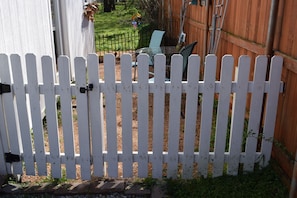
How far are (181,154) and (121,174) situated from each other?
2.28 feet

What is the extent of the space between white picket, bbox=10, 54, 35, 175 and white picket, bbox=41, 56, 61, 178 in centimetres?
19

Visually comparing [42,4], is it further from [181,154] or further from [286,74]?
[286,74]

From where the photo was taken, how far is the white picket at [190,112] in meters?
2.71

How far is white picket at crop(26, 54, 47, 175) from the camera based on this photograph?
8.98 feet

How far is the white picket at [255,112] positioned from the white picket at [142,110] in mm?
924

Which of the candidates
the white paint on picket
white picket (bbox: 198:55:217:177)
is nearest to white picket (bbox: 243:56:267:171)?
white picket (bbox: 198:55:217:177)

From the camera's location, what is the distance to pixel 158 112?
2.89 meters

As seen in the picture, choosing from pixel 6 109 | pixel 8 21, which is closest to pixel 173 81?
pixel 6 109

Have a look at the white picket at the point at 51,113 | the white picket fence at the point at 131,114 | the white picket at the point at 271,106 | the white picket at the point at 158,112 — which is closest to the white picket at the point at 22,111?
the white picket fence at the point at 131,114

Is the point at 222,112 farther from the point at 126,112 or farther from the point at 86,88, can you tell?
the point at 86,88

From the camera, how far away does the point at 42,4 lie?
480cm

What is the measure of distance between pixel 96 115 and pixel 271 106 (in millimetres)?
1537

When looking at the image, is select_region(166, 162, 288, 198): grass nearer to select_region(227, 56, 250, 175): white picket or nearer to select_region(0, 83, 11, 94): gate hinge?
select_region(227, 56, 250, 175): white picket

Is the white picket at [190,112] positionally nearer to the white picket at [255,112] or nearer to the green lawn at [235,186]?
the green lawn at [235,186]
